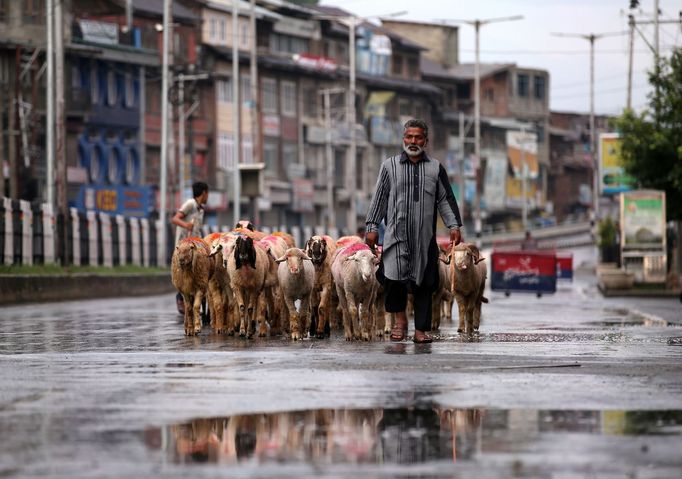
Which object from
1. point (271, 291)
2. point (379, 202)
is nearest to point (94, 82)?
point (271, 291)

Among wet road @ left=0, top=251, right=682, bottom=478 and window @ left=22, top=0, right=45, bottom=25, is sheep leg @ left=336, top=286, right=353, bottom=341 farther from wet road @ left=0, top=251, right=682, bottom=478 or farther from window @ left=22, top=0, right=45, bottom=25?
window @ left=22, top=0, right=45, bottom=25

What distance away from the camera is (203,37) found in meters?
97.7

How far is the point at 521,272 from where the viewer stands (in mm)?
48281

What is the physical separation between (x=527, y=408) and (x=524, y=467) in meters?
2.34

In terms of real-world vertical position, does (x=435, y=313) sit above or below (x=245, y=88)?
below

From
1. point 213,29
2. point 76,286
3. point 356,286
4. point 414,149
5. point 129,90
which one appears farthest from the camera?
point 213,29

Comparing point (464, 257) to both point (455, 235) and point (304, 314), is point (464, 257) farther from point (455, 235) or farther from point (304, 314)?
point (455, 235)

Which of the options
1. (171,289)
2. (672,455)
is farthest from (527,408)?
Result: (171,289)

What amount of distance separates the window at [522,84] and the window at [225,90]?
51.4 m

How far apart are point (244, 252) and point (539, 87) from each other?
5236 inches

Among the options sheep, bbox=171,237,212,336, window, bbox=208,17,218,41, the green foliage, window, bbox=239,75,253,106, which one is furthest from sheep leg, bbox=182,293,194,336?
window, bbox=239,75,253,106

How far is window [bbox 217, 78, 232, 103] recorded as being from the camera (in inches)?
3905

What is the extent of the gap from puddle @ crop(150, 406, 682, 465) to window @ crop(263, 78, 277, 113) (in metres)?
95.5

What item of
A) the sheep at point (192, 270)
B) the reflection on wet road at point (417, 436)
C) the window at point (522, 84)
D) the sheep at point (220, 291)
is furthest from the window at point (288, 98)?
the reflection on wet road at point (417, 436)
